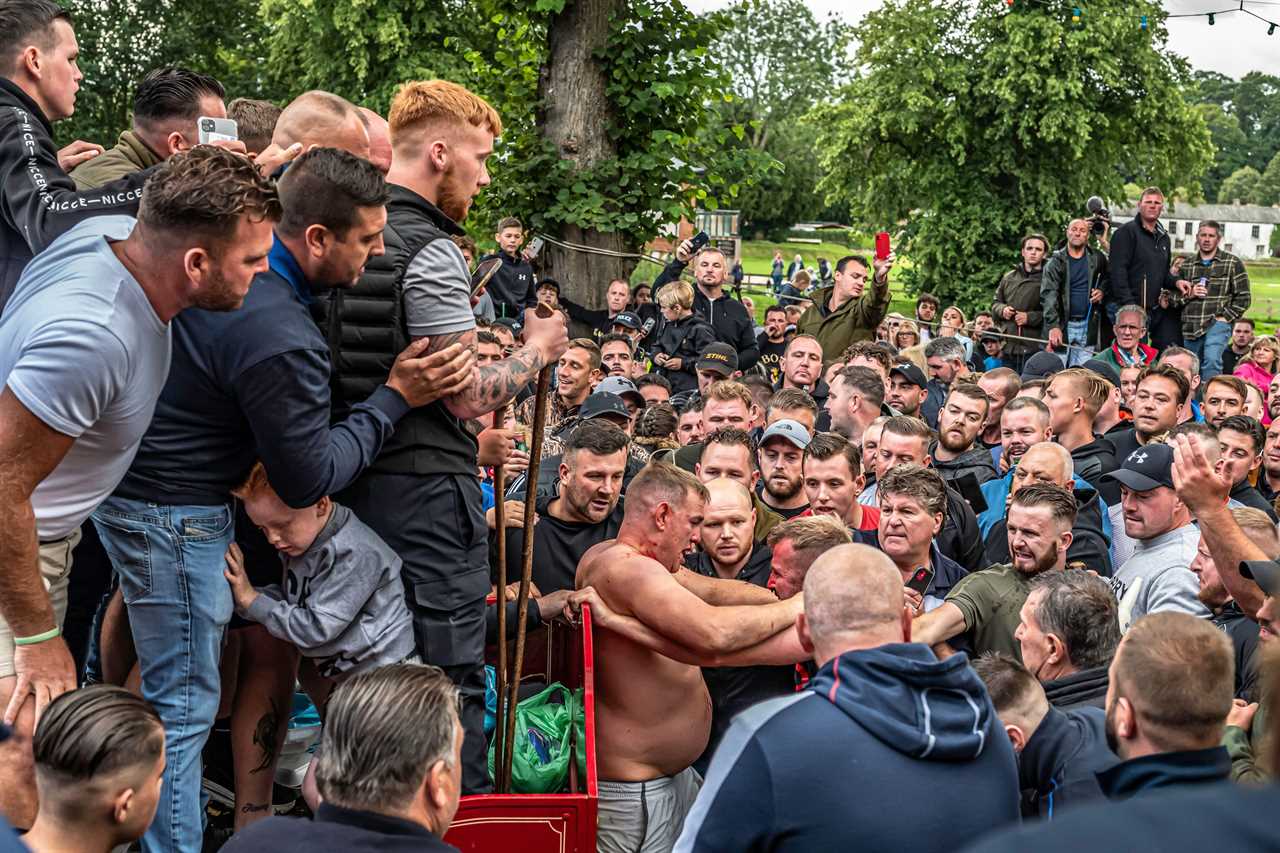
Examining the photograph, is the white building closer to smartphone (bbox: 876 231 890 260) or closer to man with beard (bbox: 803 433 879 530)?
smartphone (bbox: 876 231 890 260)

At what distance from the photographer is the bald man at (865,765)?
261 centimetres

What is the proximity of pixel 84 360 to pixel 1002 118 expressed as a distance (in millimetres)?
27503

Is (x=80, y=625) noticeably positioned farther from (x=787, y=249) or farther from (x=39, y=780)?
(x=787, y=249)

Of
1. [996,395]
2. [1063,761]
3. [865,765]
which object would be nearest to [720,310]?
[996,395]

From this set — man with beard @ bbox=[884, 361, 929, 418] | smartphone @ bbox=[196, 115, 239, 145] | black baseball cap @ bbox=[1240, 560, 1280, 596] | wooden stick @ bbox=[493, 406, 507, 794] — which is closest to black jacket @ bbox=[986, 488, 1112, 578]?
black baseball cap @ bbox=[1240, 560, 1280, 596]

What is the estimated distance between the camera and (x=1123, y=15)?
1087 inches

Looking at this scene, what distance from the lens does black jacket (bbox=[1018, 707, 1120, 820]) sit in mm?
3203

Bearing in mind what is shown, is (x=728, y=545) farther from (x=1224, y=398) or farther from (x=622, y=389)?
(x=1224, y=398)

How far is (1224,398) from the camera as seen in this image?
8117 millimetres

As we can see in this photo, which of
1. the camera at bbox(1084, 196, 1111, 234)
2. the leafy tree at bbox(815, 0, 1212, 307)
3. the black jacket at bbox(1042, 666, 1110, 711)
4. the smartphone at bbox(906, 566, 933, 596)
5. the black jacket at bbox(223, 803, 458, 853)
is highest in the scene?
the leafy tree at bbox(815, 0, 1212, 307)

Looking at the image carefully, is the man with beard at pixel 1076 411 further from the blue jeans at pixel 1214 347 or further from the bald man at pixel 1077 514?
the blue jeans at pixel 1214 347

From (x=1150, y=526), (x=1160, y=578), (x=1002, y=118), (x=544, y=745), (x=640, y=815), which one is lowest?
(x=640, y=815)

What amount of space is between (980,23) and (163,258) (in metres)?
28.2

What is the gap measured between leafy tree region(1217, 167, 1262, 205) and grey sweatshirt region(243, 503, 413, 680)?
4422 inches
